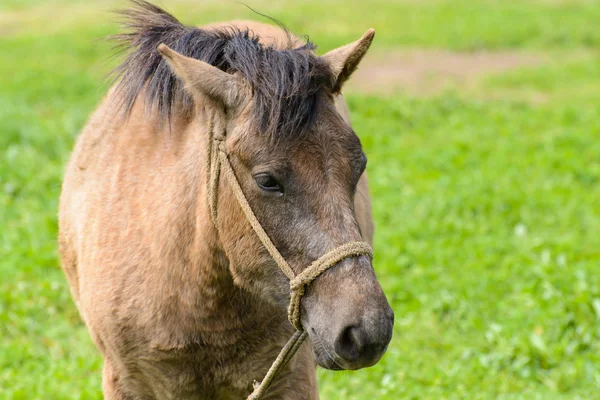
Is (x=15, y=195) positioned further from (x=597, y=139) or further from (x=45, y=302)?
(x=597, y=139)

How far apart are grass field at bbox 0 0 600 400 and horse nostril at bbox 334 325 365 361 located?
1.97 metres

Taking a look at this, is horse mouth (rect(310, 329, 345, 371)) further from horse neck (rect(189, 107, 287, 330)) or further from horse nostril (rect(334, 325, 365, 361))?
horse neck (rect(189, 107, 287, 330))

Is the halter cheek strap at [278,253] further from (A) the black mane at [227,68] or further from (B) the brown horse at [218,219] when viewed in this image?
(A) the black mane at [227,68]

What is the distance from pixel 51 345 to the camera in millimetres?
Answer: 5664

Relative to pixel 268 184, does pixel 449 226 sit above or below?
below

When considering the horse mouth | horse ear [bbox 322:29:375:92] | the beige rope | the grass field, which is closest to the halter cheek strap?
the beige rope

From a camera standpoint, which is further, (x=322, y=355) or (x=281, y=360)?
(x=281, y=360)

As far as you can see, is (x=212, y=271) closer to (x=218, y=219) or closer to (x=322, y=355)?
(x=218, y=219)

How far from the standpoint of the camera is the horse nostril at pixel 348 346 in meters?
2.72

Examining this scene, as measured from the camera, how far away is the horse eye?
2.94 metres

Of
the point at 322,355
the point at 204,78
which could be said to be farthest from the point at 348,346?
the point at 204,78

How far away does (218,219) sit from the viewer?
10.3 ft

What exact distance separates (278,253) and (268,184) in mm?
249

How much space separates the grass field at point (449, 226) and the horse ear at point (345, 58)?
128cm
